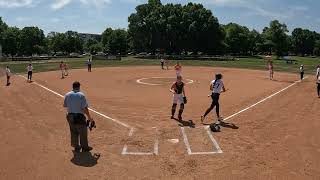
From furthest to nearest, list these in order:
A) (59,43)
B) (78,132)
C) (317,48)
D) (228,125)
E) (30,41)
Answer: (317,48)
(59,43)
(30,41)
(228,125)
(78,132)

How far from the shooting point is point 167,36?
95.7 meters

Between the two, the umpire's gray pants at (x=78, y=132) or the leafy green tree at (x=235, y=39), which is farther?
the leafy green tree at (x=235, y=39)

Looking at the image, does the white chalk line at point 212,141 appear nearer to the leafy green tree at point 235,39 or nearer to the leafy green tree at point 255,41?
the leafy green tree at point 235,39

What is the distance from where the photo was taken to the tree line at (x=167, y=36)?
3762 inches

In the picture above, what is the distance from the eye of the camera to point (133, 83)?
3244cm

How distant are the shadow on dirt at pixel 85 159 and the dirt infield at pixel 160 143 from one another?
26mm

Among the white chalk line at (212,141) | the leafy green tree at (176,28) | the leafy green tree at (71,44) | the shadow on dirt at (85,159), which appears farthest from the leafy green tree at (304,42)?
the shadow on dirt at (85,159)

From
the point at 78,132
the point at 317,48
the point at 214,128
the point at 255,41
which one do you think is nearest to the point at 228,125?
the point at 214,128

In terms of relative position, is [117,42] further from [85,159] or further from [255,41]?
Result: [85,159]

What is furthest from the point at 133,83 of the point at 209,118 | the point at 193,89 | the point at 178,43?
the point at 178,43

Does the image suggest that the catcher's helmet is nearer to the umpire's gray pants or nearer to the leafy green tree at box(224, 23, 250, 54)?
the umpire's gray pants

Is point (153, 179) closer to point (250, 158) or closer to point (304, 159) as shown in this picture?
point (250, 158)

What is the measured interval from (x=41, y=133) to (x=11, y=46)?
100 metres

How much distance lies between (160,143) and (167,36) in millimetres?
84443
